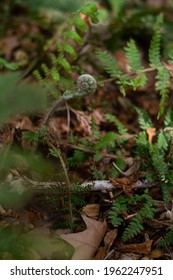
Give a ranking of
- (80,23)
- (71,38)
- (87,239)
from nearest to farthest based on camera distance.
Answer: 1. (87,239)
2. (80,23)
3. (71,38)

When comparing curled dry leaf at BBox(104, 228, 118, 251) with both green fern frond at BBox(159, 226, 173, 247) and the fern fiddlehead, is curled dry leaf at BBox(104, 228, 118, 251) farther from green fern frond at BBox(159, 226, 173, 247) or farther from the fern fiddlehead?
the fern fiddlehead

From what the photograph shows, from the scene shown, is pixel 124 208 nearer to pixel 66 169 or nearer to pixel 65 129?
pixel 66 169

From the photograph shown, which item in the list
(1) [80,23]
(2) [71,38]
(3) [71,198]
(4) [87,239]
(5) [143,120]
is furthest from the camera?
(5) [143,120]

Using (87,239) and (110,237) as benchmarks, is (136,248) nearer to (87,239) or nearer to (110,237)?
(110,237)

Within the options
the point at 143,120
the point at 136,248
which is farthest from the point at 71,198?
the point at 143,120

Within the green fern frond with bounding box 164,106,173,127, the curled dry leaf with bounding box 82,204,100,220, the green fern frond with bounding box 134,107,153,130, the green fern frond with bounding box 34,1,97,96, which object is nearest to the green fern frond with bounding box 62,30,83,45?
the green fern frond with bounding box 34,1,97,96

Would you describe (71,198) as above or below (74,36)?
below

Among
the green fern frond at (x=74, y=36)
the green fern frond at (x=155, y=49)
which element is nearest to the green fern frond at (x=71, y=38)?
the green fern frond at (x=74, y=36)

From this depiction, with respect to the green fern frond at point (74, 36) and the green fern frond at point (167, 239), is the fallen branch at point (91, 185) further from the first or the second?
the green fern frond at point (74, 36)

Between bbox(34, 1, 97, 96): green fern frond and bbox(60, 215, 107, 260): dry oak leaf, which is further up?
bbox(34, 1, 97, 96): green fern frond
